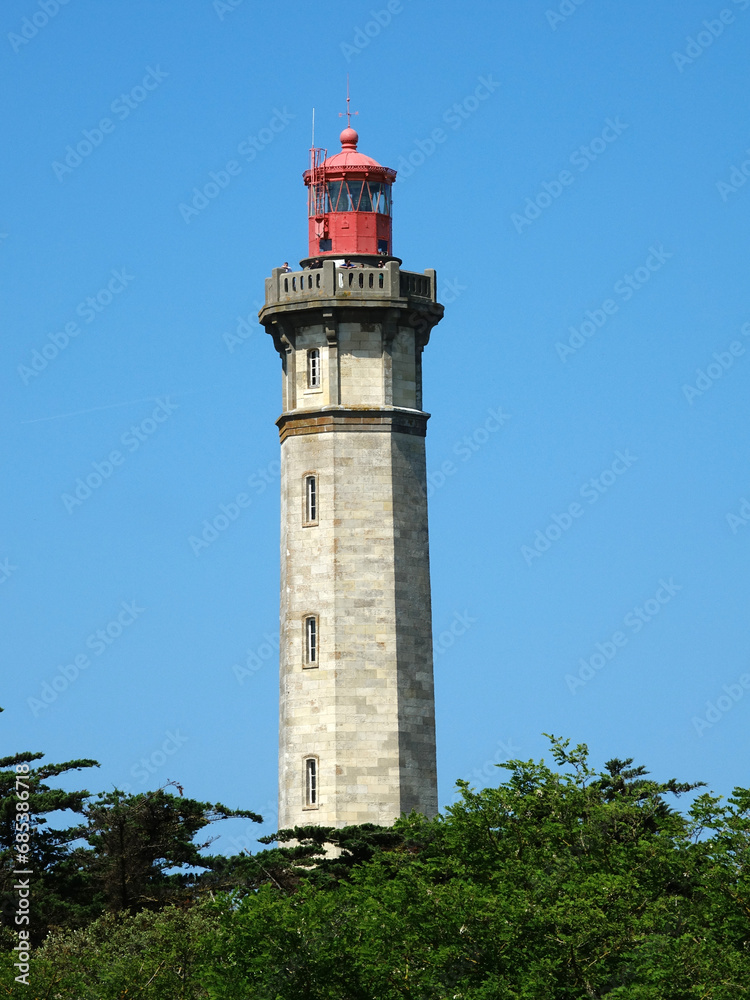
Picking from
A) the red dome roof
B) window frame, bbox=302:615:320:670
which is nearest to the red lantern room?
the red dome roof

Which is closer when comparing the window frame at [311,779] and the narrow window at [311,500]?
the window frame at [311,779]

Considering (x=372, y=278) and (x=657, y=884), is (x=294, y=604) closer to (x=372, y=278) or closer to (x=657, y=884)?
(x=372, y=278)

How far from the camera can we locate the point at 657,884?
164 ft

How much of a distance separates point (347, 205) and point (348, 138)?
231cm

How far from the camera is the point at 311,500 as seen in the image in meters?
72.1

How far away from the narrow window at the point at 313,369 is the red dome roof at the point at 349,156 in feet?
21.7

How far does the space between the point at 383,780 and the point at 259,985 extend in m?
23.6

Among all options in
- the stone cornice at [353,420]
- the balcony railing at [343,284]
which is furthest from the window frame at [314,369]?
the balcony railing at [343,284]

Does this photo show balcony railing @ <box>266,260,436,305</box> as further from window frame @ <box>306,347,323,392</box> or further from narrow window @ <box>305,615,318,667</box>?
narrow window @ <box>305,615,318,667</box>

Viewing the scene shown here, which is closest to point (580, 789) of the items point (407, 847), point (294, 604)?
point (407, 847)

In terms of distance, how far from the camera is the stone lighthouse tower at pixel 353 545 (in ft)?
231

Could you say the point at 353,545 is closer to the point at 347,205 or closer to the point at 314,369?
the point at 314,369

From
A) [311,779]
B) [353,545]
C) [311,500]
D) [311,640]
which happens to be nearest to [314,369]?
[311,500]

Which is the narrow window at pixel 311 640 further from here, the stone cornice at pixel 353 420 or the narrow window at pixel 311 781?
the stone cornice at pixel 353 420
